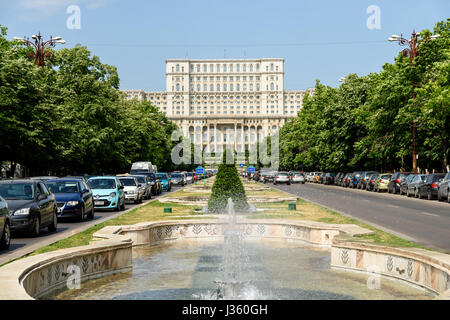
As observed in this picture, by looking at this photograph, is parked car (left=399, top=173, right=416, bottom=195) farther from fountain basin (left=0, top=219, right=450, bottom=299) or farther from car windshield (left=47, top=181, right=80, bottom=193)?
fountain basin (left=0, top=219, right=450, bottom=299)

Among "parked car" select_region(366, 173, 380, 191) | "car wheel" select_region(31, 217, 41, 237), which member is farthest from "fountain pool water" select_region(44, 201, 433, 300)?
"parked car" select_region(366, 173, 380, 191)

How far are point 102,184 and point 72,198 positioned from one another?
671 cm

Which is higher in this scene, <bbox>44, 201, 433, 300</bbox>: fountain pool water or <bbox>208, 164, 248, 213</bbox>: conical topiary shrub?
<bbox>208, 164, 248, 213</bbox>: conical topiary shrub

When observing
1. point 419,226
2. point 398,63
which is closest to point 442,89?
point 398,63

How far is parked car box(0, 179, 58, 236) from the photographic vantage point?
15297mm

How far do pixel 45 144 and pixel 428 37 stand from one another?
2669cm

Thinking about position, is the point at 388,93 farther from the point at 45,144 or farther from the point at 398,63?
the point at 45,144

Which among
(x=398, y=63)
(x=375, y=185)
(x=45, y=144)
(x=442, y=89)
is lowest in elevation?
(x=375, y=185)

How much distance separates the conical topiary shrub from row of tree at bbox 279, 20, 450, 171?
15770mm

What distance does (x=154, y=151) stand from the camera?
3241 inches

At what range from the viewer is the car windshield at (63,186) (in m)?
21.5

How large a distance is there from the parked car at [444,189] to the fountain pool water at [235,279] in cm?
2070

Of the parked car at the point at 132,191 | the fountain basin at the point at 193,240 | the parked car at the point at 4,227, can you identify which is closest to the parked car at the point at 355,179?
the parked car at the point at 132,191

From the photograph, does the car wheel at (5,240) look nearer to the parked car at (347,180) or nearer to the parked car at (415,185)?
the parked car at (415,185)
